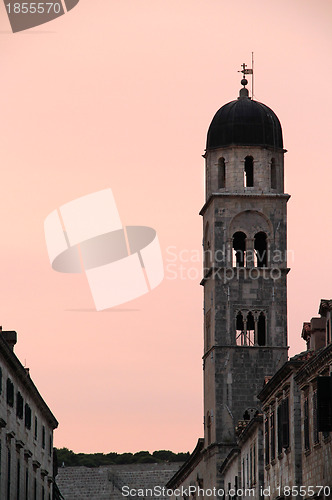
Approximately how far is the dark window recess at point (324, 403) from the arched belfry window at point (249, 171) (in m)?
47.5

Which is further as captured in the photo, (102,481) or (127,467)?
(127,467)

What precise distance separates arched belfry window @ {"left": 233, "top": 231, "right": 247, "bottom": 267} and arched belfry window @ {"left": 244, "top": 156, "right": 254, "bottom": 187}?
370cm

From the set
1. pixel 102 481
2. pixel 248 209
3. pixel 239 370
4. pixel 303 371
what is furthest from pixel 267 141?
pixel 102 481

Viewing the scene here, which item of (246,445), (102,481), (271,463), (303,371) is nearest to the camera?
(303,371)

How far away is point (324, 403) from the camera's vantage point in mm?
46562

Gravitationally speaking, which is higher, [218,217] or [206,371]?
[218,217]

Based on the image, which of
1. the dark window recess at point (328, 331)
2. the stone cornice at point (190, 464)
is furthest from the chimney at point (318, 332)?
the stone cornice at point (190, 464)

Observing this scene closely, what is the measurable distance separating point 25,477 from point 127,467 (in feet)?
372

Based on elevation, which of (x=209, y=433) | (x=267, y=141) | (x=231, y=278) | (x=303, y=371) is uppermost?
(x=267, y=141)

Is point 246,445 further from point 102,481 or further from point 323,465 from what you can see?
point 102,481

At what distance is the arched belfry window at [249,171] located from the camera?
9331 cm

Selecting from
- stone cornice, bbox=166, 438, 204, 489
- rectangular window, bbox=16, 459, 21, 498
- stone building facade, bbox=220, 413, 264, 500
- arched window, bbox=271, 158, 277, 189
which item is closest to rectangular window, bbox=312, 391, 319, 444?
stone building facade, bbox=220, 413, 264, 500

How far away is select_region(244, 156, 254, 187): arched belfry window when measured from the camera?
93312mm

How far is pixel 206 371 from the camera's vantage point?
94062 mm
